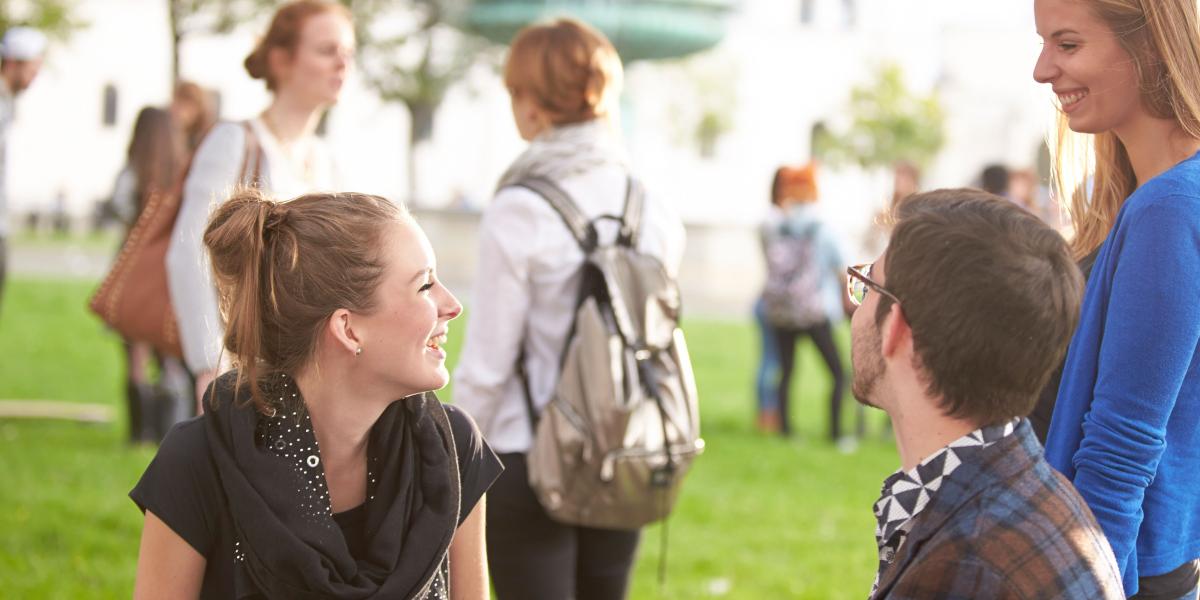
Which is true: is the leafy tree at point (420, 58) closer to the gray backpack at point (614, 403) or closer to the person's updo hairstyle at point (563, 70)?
the person's updo hairstyle at point (563, 70)

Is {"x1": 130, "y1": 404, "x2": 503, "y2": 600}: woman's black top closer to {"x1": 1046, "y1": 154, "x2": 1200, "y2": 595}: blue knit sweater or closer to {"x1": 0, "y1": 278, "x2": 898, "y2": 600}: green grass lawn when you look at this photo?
{"x1": 1046, "y1": 154, "x2": 1200, "y2": 595}: blue knit sweater

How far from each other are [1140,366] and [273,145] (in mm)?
2700

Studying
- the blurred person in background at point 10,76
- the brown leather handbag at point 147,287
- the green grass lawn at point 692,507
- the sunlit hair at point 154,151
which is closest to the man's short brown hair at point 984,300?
the brown leather handbag at point 147,287

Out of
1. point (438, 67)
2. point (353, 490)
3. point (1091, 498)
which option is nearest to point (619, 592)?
point (353, 490)

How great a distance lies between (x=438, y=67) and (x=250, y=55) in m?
27.5

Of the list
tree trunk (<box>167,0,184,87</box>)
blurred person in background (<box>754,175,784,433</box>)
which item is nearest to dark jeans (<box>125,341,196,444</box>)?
blurred person in background (<box>754,175,784,433</box>)

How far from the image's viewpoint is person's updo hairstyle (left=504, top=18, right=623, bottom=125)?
12.4 ft

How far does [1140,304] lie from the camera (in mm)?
2395

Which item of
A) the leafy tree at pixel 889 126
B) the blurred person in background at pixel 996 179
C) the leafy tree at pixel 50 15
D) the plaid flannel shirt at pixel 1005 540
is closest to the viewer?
the plaid flannel shirt at pixel 1005 540

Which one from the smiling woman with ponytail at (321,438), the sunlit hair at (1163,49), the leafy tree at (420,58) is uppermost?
the sunlit hair at (1163,49)

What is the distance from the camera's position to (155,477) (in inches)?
93.0

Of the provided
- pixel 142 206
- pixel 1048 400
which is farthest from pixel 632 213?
pixel 142 206

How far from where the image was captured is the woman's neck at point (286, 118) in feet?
14.1

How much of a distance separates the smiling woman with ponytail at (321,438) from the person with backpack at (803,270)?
7250mm
